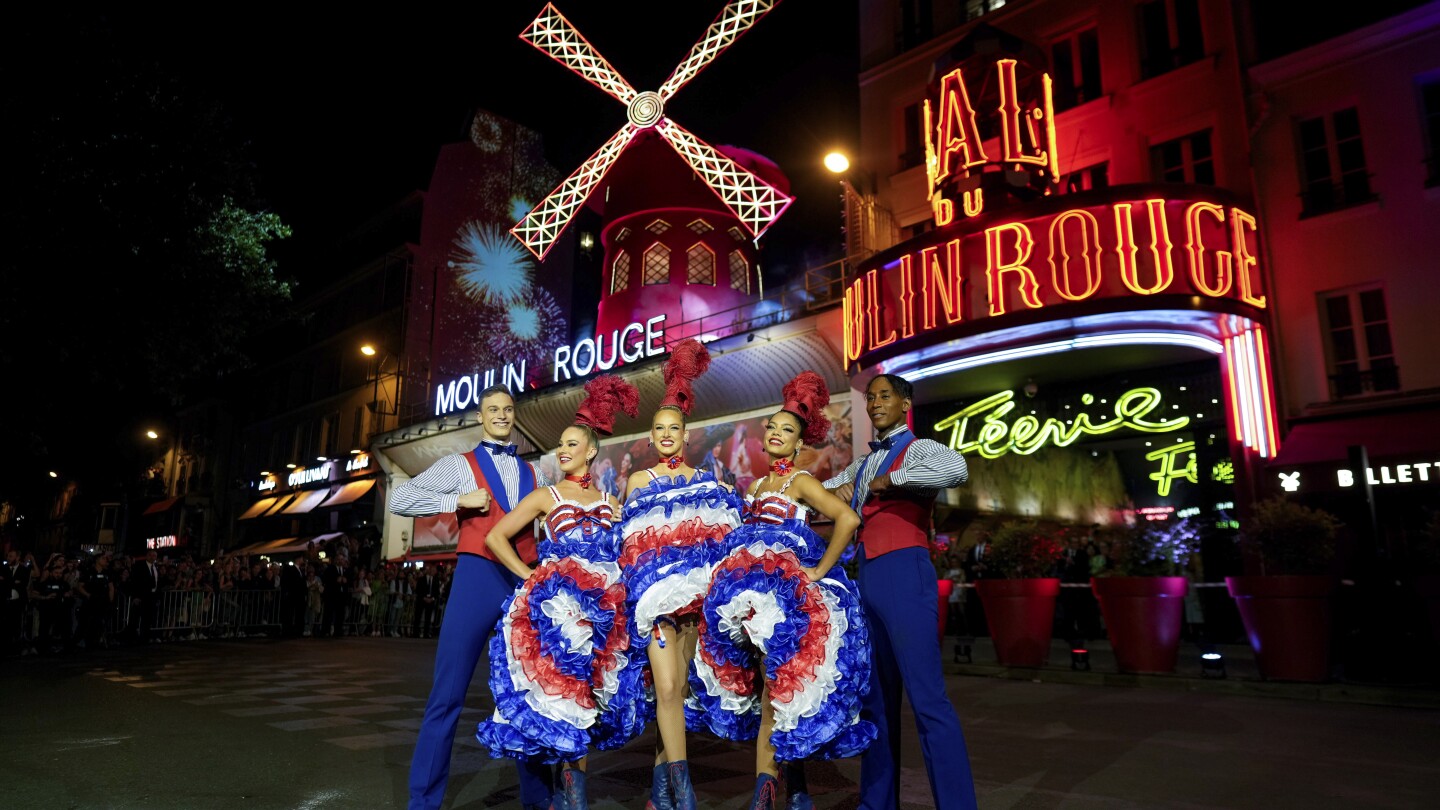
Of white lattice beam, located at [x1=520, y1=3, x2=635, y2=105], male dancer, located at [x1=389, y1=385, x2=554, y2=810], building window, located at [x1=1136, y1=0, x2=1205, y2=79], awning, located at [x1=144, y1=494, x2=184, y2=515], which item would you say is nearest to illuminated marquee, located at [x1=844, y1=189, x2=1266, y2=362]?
building window, located at [x1=1136, y1=0, x2=1205, y2=79]

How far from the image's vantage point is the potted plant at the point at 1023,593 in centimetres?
963

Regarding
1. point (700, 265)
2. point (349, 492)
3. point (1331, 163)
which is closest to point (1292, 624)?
point (1331, 163)

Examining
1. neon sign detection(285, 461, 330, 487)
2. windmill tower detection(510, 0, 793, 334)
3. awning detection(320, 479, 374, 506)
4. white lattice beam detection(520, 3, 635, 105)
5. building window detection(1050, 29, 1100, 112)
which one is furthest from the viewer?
neon sign detection(285, 461, 330, 487)

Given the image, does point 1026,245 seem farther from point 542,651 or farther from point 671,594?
point 542,651

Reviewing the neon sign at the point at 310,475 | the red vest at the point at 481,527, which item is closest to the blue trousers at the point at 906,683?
the red vest at the point at 481,527

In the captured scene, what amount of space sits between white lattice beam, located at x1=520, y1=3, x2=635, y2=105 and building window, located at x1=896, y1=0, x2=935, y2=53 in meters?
9.12

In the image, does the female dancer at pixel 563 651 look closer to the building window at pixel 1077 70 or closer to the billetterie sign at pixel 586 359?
the building window at pixel 1077 70

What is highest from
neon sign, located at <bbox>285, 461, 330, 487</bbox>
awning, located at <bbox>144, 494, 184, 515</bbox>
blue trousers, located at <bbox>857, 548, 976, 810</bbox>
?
neon sign, located at <bbox>285, 461, 330, 487</bbox>

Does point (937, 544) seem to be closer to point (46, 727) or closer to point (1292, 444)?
point (1292, 444)

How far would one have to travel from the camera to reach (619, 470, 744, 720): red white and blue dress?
3.63 metres

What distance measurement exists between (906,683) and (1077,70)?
1408cm

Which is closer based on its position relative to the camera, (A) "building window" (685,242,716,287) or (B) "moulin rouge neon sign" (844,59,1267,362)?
(B) "moulin rouge neon sign" (844,59,1267,362)

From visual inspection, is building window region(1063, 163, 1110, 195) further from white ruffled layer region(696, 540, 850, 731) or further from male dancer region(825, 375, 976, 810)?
white ruffled layer region(696, 540, 850, 731)

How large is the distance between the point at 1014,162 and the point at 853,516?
35.7 feet
